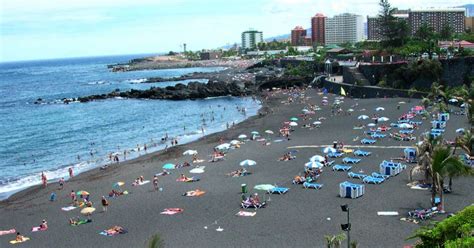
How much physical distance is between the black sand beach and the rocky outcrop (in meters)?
44.1

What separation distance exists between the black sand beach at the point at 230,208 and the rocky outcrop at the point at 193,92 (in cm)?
4405

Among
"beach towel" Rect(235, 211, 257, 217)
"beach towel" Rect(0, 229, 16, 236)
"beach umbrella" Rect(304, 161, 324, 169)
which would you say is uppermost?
"beach umbrella" Rect(304, 161, 324, 169)

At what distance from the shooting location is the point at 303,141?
3606 cm

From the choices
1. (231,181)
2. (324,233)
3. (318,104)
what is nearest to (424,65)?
(318,104)

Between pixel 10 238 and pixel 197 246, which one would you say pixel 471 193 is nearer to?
pixel 197 246

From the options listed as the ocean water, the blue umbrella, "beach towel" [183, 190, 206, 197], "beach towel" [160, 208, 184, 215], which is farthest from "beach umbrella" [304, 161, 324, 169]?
the ocean water

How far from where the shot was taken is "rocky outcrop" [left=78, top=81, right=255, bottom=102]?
78062 mm

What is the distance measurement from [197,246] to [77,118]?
4766 centimetres

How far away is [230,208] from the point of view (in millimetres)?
22328

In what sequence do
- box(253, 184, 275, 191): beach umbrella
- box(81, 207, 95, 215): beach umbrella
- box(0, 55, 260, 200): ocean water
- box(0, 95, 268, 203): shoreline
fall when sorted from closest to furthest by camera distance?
box(81, 207, 95, 215): beach umbrella, box(253, 184, 275, 191): beach umbrella, box(0, 95, 268, 203): shoreline, box(0, 55, 260, 200): ocean water

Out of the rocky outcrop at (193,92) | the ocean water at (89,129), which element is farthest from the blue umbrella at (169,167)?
the rocky outcrop at (193,92)

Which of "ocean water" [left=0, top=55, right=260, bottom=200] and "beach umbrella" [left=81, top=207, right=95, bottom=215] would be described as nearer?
"beach umbrella" [left=81, top=207, right=95, bottom=215]

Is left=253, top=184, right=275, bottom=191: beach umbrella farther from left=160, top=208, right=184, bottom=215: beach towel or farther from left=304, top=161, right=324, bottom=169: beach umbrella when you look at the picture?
left=160, top=208, right=184, bottom=215: beach towel

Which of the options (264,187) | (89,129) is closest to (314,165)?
(264,187)
